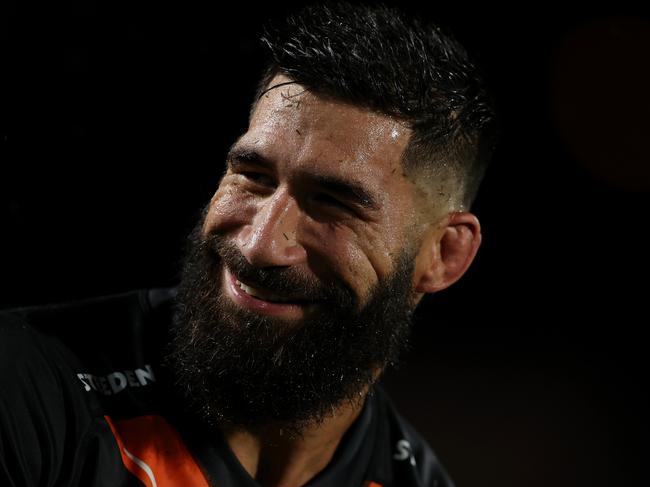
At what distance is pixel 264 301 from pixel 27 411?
304 mm

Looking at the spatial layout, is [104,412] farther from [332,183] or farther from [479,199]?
[479,199]

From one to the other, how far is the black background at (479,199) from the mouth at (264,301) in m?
0.35

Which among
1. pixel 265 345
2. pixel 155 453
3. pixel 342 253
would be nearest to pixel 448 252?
pixel 342 253

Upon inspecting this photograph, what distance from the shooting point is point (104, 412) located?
0.91 m

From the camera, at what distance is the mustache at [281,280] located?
89 centimetres

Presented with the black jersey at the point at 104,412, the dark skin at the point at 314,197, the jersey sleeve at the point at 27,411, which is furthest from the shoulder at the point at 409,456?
the jersey sleeve at the point at 27,411

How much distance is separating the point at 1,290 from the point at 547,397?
1.27 m

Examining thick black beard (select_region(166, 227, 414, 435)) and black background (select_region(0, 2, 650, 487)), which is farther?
black background (select_region(0, 2, 650, 487))

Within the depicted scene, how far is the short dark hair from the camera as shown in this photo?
0.93 metres

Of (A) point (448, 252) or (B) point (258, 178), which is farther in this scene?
(A) point (448, 252)

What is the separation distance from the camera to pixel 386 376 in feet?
5.87

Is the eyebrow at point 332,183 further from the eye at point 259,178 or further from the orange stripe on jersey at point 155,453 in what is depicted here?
the orange stripe on jersey at point 155,453

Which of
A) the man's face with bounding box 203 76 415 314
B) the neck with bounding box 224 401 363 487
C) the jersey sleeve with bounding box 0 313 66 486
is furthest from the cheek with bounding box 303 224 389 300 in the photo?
the jersey sleeve with bounding box 0 313 66 486

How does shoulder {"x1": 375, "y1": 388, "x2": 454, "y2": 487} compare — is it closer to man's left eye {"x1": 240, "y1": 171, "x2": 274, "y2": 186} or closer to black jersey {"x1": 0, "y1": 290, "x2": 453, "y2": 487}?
black jersey {"x1": 0, "y1": 290, "x2": 453, "y2": 487}
